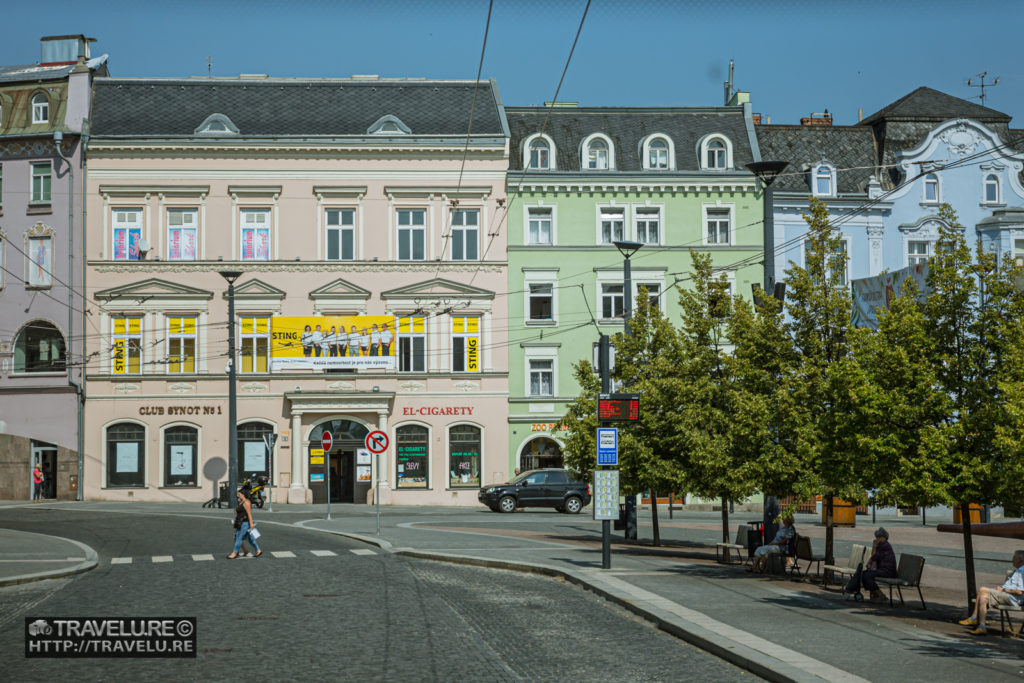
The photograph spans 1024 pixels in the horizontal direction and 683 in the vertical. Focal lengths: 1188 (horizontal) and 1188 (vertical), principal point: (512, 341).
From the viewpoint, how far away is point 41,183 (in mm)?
48125

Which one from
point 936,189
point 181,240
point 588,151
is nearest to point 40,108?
point 181,240

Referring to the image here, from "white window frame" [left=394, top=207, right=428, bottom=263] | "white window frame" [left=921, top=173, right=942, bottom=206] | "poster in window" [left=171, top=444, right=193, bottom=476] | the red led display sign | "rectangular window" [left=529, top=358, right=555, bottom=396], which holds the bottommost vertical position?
"poster in window" [left=171, top=444, right=193, bottom=476]

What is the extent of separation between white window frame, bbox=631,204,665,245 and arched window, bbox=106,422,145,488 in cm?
2185

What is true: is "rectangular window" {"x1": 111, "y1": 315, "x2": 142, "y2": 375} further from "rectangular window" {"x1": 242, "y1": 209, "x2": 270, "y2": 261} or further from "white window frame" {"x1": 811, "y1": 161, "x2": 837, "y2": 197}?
"white window frame" {"x1": 811, "y1": 161, "x2": 837, "y2": 197}

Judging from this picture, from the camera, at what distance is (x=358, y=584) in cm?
1916

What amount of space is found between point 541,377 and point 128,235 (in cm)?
1781

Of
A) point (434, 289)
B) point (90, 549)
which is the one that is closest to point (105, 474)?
point (434, 289)

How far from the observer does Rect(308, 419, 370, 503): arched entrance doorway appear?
47.6 metres

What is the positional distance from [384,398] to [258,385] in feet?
16.9

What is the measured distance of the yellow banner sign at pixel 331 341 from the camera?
157 feet

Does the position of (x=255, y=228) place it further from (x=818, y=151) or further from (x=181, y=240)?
(x=818, y=151)

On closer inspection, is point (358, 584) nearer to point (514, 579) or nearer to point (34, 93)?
point (514, 579)

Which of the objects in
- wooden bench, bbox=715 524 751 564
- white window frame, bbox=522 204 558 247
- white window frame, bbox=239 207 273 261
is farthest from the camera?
white window frame, bbox=522 204 558 247

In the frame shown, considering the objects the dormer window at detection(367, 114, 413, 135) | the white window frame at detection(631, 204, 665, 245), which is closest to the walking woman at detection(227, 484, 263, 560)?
the dormer window at detection(367, 114, 413, 135)
